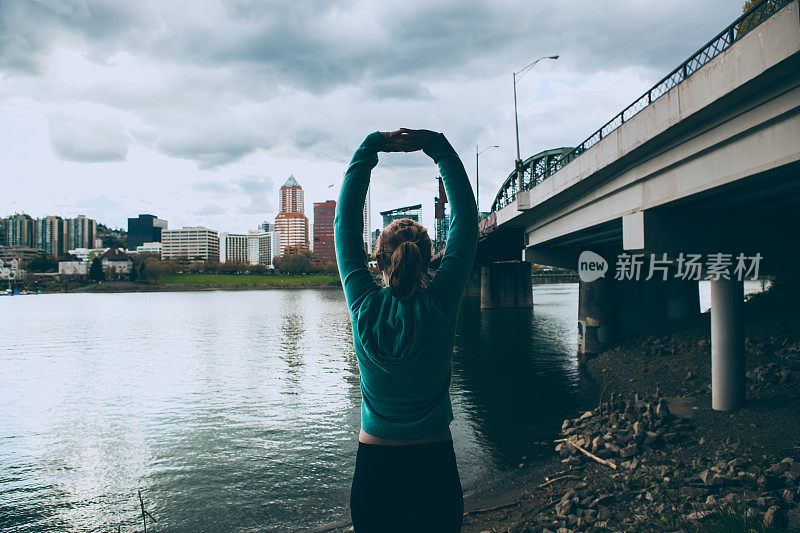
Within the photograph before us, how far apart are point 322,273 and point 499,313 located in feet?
350

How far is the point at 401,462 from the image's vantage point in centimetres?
200

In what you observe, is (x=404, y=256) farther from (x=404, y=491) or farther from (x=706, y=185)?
(x=706, y=185)

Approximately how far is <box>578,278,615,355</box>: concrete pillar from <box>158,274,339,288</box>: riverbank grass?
372ft

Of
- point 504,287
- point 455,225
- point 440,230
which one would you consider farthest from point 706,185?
point 440,230

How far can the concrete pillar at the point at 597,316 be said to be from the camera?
25.2 metres

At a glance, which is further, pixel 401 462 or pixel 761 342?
pixel 761 342

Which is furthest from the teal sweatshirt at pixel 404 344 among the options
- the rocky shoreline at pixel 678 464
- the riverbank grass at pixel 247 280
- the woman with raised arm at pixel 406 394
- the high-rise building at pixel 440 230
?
the riverbank grass at pixel 247 280

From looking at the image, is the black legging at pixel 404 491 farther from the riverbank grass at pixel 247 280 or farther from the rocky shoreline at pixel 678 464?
the riverbank grass at pixel 247 280

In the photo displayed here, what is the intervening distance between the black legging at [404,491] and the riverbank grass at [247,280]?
13495cm

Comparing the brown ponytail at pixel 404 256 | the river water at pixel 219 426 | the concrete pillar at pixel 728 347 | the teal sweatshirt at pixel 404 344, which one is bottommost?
the river water at pixel 219 426

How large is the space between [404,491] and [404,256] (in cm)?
94

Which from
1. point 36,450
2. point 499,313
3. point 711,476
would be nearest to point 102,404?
point 36,450

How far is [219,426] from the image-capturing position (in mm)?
15578

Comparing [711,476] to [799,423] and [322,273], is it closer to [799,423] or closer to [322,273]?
[799,423]
